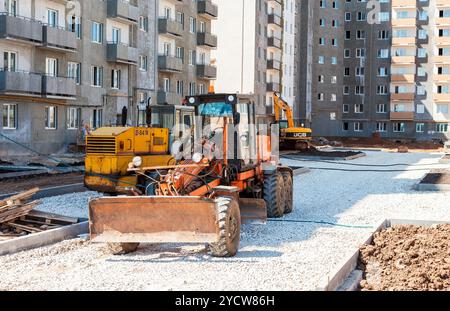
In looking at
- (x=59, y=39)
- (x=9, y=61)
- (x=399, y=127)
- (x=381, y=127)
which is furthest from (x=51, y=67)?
(x=399, y=127)

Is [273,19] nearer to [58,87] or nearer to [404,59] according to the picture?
[404,59]

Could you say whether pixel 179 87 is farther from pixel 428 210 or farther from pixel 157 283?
pixel 157 283

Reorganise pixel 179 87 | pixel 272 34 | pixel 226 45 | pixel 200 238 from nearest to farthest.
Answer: pixel 200 238 < pixel 179 87 < pixel 226 45 < pixel 272 34

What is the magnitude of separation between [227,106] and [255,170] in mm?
2073

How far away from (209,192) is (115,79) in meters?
33.2

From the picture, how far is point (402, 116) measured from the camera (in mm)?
85750

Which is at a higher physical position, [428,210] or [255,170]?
[255,170]

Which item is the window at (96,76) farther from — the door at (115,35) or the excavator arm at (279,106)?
the excavator arm at (279,106)

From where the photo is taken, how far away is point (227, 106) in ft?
41.1

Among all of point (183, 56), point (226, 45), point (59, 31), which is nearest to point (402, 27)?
point (226, 45)

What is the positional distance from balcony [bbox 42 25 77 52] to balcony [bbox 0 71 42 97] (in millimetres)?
2066

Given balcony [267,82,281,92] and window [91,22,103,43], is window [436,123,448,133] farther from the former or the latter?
window [91,22,103,43]

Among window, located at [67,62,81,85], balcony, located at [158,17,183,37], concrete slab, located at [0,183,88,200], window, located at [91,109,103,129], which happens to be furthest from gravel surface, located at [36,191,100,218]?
balcony, located at [158,17,183,37]

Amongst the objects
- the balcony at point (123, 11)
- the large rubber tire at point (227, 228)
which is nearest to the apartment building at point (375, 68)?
the balcony at point (123, 11)
